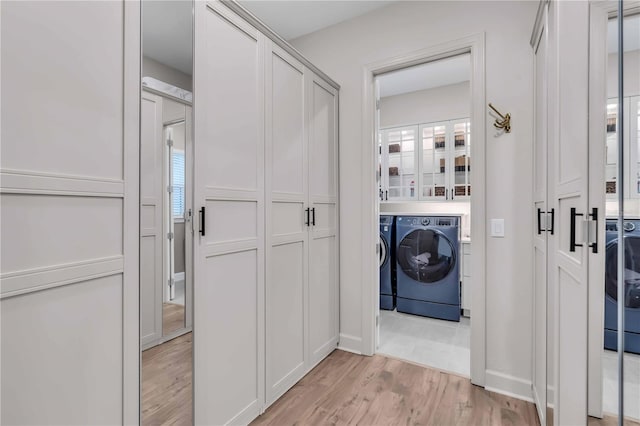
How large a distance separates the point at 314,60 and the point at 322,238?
1.66 m

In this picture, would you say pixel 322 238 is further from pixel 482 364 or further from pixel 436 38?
pixel 436 38


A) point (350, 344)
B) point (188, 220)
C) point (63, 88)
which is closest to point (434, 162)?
point (350, 344)

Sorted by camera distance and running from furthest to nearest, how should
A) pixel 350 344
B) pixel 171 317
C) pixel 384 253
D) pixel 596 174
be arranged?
pixel 384 253 → pixel 350 344 → pixel 171 317 → pixel 596 174

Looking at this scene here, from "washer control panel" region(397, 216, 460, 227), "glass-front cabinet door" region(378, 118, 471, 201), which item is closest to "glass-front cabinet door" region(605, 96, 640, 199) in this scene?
"washer control panel" region(397, 216, 460, 227)

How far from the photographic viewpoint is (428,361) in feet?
7.96

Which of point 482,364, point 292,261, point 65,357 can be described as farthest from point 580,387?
point 65,357

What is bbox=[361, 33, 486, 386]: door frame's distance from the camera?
6.80 ft

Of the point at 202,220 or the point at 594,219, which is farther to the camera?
the point at 202,220

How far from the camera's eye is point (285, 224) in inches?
79.6

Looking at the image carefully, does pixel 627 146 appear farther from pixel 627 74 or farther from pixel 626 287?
pixel 626 287

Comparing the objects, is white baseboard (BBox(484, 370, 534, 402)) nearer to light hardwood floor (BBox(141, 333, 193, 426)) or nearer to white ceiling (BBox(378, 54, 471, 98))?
light hardwood floor (BBox(141, 333, 193, 426))

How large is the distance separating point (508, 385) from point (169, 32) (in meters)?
2.77

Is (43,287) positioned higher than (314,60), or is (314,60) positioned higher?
(314,60)

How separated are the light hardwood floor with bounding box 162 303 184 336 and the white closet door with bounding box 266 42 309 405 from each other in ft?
1.84
